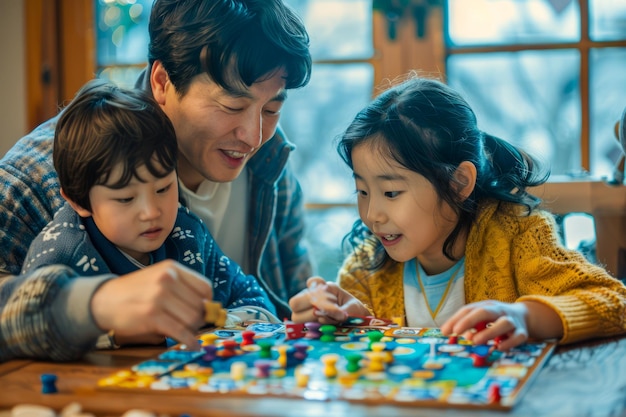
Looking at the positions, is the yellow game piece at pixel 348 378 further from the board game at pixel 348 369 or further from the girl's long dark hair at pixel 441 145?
the girl's long dark hair at pixel 441 145

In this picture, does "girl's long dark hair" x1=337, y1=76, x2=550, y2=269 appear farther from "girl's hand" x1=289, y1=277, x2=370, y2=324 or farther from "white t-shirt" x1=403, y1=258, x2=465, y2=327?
"girl's hand" x1=289, y1=277, x2=370, y2=324

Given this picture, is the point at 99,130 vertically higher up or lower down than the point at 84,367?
higher up

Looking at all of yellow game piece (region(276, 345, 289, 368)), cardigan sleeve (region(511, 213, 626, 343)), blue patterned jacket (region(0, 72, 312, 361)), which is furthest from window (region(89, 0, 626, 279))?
yellow game piece (region(276, 345, 289, 368))

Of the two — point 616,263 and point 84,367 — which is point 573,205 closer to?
point 616,263

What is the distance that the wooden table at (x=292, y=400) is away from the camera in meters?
0.82

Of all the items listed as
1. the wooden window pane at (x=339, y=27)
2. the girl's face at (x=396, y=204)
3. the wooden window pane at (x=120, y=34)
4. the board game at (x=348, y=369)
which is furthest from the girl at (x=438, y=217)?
the wooden window pane at (x=120, y=34)

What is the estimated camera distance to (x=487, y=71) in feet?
8.75

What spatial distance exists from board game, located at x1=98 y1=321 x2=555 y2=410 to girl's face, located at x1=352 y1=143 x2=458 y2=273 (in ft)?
1.16

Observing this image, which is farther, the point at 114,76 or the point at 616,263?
the point at 114,76

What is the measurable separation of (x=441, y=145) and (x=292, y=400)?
0.82m

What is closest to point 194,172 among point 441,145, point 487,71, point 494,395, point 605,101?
point 441,145

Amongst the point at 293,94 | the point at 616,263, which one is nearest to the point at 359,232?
the point at 616,263

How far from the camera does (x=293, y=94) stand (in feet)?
9.36

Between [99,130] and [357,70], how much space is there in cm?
160
